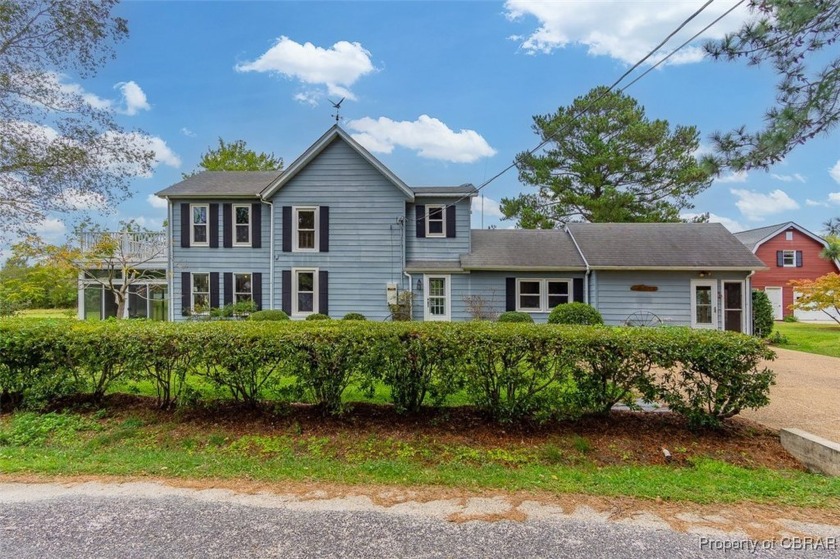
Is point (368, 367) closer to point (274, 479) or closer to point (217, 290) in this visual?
point (274, 479)

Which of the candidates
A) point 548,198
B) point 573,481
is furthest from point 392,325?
point 548,198

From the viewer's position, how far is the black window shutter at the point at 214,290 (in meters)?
14.2

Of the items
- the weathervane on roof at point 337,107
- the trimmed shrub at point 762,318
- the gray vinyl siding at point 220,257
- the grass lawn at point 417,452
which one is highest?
the weathervane on roof at point 337,107

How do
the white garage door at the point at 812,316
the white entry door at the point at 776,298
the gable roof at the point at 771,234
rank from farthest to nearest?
the gable roof at the point at 771,234 → the white entry door at the point at 776,298 → the white garage door at the point at 812,316

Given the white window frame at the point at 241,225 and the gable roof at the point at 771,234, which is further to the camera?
the gable roof at the point at 771,234

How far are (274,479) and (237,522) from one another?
2.12 ft

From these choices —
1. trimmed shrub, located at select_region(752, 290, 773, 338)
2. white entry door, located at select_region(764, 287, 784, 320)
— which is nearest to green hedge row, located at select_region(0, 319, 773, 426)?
trimmed shrub, located at select_region(752, 290, 773, 338)

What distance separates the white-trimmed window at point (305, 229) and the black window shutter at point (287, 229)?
15cm

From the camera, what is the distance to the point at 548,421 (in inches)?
172

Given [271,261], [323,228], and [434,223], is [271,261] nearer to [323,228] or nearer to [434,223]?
[323,228]

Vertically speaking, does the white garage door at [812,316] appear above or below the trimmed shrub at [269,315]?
below

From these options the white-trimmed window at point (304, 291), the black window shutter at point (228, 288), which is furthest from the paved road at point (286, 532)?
the black window shutter at point (228, 288)

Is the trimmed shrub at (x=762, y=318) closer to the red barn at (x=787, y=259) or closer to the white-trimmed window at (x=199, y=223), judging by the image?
the red barn at (x=787, y=259)

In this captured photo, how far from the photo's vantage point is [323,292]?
552 inches
